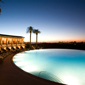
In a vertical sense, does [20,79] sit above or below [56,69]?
above

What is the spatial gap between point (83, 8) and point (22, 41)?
85.3ft

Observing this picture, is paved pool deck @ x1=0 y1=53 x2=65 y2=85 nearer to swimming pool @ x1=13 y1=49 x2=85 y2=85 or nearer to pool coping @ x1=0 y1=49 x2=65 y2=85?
pool coping @ x1=0 y1=49 x2=65 y2=85

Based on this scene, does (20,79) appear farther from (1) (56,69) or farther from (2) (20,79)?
(1) (56,69)

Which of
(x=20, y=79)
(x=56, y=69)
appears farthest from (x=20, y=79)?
(x=56, y=69)

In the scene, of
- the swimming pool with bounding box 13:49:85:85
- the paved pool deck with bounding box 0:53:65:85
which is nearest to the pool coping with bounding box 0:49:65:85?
the paved pool deck with bounding box 0:53:65:85

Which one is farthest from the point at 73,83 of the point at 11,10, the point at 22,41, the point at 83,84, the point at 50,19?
the point at 50,19

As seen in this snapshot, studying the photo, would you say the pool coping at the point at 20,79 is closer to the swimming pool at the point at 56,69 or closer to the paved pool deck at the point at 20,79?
the paved pool deck at the point at 20,79

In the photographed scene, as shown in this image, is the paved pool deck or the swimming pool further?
the swimming pool

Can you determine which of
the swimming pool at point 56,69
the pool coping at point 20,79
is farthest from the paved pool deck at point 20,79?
the swimming pool at point 56,69

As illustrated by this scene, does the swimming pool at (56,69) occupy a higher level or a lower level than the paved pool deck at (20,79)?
lower

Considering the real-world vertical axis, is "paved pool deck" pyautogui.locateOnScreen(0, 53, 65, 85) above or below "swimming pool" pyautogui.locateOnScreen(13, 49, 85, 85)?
above

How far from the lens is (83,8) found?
24.9 metres

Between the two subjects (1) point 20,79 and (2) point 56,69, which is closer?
(1) point 20,79

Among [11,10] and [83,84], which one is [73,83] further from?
[11,10]
